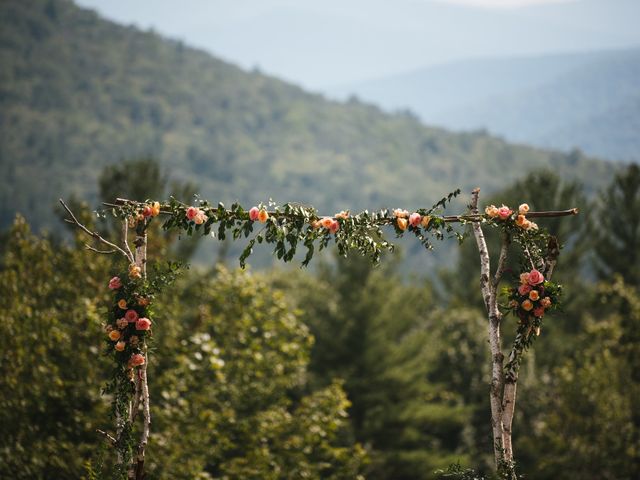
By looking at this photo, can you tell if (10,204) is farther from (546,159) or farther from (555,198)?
(546,159)

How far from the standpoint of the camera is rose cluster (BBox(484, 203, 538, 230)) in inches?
195

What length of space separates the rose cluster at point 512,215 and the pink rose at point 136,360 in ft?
8.89

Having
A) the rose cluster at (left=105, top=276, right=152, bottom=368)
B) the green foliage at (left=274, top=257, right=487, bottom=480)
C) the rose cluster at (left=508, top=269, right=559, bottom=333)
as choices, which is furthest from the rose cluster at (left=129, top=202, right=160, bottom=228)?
the green foliage at (left=274, top=257, right=487, bottom=480)

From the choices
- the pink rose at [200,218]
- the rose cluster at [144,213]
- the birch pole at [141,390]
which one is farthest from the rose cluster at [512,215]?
the birch pole at [141,390]

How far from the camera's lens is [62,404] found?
9.43 m

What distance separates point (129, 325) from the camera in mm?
5004

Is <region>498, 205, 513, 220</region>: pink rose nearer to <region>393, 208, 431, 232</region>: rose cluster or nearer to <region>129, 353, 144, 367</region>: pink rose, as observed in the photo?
<region>393, 208, 431, 232</region>: rose cluster

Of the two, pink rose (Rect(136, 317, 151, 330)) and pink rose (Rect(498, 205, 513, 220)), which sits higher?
pink rose (Rect(498, 205, 513, 220))

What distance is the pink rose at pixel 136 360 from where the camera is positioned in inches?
194

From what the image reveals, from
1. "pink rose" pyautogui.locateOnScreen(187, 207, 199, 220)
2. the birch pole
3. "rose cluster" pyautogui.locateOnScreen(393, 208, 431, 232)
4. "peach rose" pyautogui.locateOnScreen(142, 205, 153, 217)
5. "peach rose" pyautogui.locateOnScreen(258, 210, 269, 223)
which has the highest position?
"rose cluster" pyautogui.locateOnScreen(393, 208, 431, 232)

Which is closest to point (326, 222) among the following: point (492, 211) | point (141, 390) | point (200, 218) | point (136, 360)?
point (200, 218)

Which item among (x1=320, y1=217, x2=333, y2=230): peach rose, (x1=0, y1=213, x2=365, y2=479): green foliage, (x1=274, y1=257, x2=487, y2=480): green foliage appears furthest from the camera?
(x1=274, y1=257, x2=487, y2=480): green foliage

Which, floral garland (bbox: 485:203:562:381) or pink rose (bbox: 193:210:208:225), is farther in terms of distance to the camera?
pink rose (bbox: 193:210:208:225)

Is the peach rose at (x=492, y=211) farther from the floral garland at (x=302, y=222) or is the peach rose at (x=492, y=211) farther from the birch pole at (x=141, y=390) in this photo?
the birch pole at (x=141, y=390)
